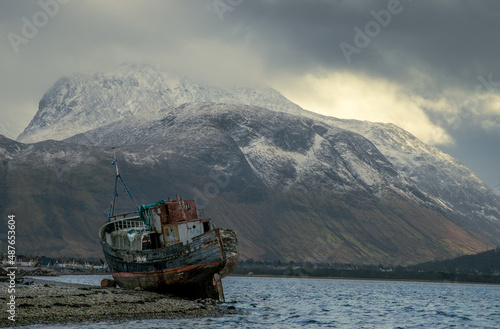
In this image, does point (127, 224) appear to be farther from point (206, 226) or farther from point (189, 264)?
point (189, 264)

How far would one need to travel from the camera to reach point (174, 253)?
67.1 meters

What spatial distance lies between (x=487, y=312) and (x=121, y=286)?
2132 inches

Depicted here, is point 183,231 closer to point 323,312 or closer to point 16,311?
point 323,312

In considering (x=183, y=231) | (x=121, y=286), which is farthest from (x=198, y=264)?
(x=121, y=286)

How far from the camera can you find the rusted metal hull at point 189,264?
66.2 metres

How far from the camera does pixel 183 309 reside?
192 ft

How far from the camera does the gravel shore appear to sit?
47491 millimetres

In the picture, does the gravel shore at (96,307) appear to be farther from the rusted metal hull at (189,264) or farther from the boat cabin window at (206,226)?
the boat cabin window at (206,226)

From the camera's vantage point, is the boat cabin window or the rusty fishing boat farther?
the boat cabin window

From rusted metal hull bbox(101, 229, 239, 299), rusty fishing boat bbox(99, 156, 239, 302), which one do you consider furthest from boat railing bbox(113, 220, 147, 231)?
rusted metal hull bbox(101, 229, 239, 299)

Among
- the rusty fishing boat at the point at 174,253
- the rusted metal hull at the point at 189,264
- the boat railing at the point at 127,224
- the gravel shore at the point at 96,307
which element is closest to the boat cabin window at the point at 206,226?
the rusty fishing boat at the point at 174,253

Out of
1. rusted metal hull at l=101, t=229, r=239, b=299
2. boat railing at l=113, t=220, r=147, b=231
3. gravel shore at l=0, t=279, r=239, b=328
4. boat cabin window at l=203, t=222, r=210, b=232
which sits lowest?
gravel shore at l=0, t=279, r=239, b=328

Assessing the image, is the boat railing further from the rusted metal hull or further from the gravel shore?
A: the gravel shore

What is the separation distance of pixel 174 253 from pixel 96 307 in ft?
47.7
